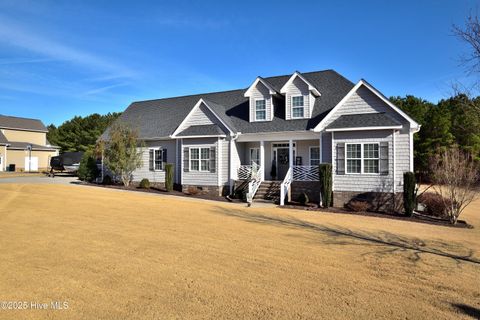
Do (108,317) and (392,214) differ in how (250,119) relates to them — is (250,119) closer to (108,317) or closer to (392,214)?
(392,214)

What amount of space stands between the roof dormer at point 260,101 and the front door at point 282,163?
241cm

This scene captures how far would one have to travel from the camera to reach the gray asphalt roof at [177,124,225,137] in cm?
2159

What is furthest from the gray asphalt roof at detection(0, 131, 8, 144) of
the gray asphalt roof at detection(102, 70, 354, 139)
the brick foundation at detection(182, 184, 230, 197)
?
the brick foundation at detection(182, 184, 230, 197)

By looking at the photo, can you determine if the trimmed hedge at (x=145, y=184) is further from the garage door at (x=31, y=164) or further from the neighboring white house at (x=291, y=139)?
the garage door at (x=31, y=164)

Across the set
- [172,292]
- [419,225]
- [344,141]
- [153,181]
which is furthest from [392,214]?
[153,181]

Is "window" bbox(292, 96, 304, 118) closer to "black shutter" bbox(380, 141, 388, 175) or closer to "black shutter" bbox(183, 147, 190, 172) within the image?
"black shutter" bbox(380, 141, 388, 175)

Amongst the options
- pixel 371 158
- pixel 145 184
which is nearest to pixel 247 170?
pixel 145 184

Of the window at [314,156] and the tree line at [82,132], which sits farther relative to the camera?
the tree line at [82,132]

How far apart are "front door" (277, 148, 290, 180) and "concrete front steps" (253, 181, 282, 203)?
183 cm

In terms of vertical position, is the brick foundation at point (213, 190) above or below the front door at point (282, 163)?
below

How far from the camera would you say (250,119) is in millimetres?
22656

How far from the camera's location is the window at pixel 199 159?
22109 mm

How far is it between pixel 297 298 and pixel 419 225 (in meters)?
10.2

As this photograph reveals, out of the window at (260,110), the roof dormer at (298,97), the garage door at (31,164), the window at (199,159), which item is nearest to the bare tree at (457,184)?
the roof dormer at (298,97)
